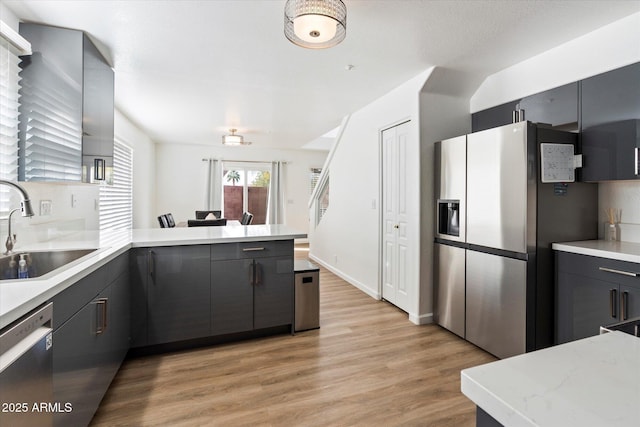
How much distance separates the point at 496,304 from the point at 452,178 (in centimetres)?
110

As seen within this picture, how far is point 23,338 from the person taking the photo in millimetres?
1055

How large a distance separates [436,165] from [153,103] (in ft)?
11.4

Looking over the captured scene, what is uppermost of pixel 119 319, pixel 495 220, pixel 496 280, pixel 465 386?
pixel 495 220

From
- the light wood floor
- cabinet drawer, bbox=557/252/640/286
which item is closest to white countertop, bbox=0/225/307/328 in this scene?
the light wood floor

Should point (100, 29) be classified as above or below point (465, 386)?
above

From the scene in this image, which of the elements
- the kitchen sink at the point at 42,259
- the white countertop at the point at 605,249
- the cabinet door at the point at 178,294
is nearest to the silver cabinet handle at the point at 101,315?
the kitchen sink at the point at 42,259

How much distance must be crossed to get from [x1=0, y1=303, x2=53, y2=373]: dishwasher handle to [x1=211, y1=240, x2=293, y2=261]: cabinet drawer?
4.42 feet

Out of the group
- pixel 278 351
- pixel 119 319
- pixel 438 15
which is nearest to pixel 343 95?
pixel 438 15

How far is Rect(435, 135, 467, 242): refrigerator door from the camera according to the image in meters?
2.73

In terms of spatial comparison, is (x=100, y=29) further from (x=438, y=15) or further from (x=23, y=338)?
(x=438, y=15)

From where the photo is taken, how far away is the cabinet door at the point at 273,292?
8.87ft

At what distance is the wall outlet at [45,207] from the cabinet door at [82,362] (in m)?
0.97

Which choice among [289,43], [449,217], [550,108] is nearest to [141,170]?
[289,43]

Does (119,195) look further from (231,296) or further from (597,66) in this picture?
(597,66)
